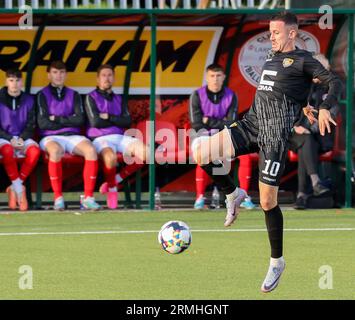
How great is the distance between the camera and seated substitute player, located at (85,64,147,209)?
14.0 meters

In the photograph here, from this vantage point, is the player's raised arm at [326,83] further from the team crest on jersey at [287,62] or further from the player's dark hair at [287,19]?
the player's dark hair at [287,19]

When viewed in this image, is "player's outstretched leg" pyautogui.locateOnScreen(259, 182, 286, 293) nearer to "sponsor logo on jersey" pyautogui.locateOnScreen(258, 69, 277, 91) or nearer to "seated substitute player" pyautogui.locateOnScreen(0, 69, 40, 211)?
"sponsor logo on jersey" pyautogui.locateOnScreen(258, 69, 277, 91)

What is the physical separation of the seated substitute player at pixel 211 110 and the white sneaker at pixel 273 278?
543 centimetres

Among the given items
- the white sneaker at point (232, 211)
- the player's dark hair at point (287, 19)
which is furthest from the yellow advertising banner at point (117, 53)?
the player's dark hair at point (287, 19)

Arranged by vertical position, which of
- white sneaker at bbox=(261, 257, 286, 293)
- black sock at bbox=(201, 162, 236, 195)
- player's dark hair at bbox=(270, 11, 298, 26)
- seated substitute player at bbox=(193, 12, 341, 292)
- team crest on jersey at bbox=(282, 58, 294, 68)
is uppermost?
player's dark hair at bbox=(270, 11, 298, 26)

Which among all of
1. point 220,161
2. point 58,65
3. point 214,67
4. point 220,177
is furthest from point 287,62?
point 58,65

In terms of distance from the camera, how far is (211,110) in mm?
14094

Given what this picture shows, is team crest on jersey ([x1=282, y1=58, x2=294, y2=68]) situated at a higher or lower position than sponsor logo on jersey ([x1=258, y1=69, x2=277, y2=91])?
higher

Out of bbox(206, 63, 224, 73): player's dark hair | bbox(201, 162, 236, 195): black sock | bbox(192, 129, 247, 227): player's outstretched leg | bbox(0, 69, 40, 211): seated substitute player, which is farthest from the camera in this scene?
bbox(206, 63, 224, 73): player's dark hair

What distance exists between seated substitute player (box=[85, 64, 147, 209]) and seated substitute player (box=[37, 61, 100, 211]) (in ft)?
0.51

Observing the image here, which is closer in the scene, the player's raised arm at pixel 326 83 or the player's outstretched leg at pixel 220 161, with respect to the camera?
the player's raised arm at pixel 326 83

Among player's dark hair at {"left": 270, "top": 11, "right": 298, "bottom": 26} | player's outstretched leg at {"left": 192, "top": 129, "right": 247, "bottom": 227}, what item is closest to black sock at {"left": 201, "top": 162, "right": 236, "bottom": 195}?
player's outstretched leg at {"left": 192, "top": 129, "right": 247, "bottom": 227}

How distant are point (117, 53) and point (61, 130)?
4.82 feet

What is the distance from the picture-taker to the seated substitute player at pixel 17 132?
13727 millimetres
